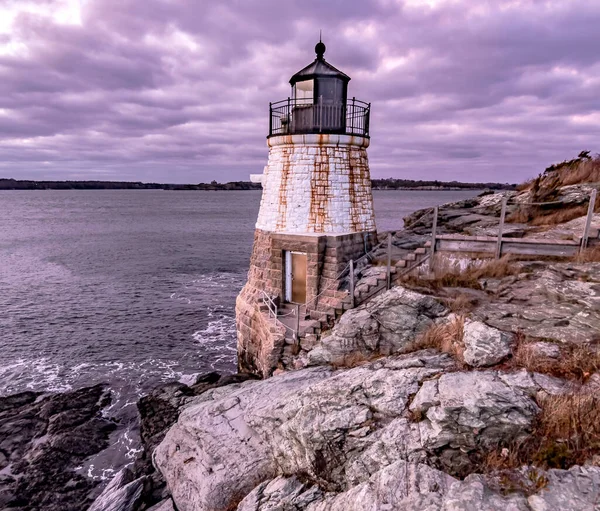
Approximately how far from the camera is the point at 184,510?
720cm

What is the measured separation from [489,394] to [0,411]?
1586 cm

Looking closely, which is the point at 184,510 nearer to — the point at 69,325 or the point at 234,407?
the point at 234,407

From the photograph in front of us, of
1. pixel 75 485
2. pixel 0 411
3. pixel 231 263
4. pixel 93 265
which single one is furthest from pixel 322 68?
pixel 93 265

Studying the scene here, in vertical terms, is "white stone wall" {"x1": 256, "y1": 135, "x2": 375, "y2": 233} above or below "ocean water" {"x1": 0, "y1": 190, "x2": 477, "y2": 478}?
above

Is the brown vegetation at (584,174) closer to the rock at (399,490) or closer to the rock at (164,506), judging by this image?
the rock at (399,490)

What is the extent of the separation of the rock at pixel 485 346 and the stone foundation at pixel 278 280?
5559mm

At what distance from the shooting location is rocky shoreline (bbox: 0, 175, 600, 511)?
480 cm

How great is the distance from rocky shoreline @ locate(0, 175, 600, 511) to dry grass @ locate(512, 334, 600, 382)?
1.0 inches

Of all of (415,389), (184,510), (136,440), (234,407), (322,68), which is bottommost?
(136,440)

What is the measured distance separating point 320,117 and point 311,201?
2.83 meters

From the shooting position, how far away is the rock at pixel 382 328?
9.21m

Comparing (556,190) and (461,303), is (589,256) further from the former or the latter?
(556,190)

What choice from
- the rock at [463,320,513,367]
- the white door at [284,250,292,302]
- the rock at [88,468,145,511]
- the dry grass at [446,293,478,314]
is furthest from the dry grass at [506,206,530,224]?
the rock at [88,468,145,511]

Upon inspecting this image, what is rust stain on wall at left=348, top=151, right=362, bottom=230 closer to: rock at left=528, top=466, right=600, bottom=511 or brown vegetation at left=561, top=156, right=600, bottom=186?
rock at left=528, top=466, right=600, bottom=511
